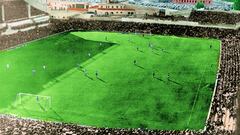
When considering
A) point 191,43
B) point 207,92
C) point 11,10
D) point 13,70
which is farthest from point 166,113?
point 11,10

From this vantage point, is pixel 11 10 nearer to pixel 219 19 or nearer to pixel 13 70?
pixel 13 70

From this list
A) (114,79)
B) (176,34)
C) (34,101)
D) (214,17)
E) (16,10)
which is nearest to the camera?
(34,101)

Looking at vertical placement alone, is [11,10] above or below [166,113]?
above

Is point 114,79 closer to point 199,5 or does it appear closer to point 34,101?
point 34,101

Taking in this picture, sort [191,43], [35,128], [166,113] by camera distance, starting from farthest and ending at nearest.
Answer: [191,43]
[166,113]
[35,128]

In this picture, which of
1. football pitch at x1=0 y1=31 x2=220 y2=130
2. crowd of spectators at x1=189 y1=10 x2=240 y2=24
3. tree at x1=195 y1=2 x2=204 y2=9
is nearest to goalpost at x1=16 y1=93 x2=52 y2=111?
football pitch at x1=0 y1=31 x2=220 y2=130

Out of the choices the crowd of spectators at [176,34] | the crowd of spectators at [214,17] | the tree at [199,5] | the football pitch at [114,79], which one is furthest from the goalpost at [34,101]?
the tree at [199,5]

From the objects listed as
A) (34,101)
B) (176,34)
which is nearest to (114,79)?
(34,101)

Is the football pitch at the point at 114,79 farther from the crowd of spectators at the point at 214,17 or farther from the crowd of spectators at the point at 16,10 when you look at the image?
the crowd of spectators at the point at 16,10
